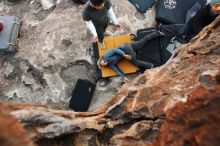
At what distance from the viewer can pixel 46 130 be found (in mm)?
4125

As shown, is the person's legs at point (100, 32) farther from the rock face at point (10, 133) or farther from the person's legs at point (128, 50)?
the rock face at point (10, 133)

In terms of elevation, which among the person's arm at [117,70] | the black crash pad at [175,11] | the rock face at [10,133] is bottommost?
the person's arm at [117,70]

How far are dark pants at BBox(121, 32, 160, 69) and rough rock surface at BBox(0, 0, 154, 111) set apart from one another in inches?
21.2

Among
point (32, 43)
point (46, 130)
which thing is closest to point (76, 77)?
point (32, 43)

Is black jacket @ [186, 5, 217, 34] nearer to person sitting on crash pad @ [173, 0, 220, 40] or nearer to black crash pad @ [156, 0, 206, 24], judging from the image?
person sitting on crash pad @ [173, 0, 220, 40]

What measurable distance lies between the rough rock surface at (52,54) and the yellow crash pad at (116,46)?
229 millimetres

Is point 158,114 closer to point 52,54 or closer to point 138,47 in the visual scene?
point 138,47

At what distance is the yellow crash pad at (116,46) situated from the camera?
7898 mm

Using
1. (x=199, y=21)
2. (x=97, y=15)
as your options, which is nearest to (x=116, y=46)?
(x=97, y=15)

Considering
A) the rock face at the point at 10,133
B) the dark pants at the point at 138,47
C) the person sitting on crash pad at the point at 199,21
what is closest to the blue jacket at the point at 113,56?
the dark pants at the point at 138,47

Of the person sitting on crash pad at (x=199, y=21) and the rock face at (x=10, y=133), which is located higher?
the rock face at (x=10, y=133)

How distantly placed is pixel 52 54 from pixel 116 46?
1327mm

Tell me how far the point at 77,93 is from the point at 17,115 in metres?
3.79

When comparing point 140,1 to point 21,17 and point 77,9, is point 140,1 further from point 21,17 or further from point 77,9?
point 21,17
